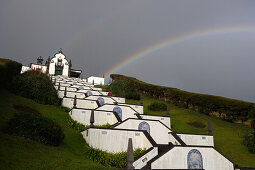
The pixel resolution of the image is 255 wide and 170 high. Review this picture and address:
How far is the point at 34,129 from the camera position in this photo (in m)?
12.4

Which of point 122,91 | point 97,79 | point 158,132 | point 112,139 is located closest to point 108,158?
point 112,139

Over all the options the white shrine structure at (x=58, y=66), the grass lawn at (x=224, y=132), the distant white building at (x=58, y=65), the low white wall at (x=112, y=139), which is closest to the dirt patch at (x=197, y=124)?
the grass lawn at (x=224, y=132)

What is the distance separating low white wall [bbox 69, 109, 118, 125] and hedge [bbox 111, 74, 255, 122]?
59.1 feet

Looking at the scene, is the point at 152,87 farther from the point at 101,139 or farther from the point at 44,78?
the point at 101,139

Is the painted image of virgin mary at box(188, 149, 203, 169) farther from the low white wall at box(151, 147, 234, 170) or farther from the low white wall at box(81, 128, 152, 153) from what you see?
the low white wall at box(81, 128, 152, 153)

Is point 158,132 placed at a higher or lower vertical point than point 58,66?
lower

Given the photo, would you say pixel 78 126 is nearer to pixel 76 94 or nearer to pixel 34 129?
pixel 34 129

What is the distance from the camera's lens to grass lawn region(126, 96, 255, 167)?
59.4 ft

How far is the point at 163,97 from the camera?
4147 centimetres

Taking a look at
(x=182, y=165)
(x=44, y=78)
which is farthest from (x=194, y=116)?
(x=44, y=78)

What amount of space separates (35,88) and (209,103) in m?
24.7

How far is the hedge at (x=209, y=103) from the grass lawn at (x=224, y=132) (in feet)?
4.35

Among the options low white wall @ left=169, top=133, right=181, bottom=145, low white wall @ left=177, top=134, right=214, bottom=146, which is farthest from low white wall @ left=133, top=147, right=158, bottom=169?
low white wall @ left=177, top=134, right=214, bottom=146

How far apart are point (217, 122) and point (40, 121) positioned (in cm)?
2345
